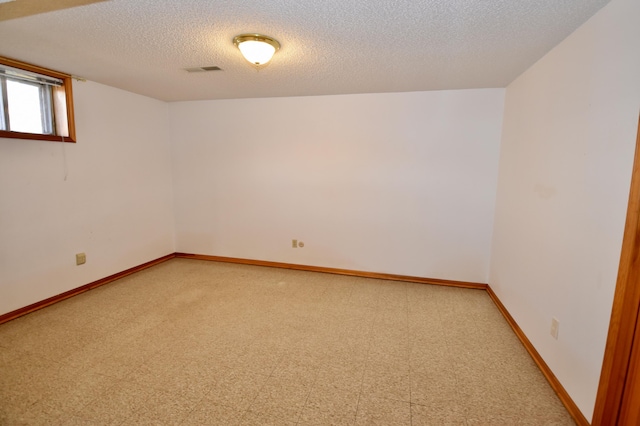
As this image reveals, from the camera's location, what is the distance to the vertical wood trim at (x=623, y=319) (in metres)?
1.27

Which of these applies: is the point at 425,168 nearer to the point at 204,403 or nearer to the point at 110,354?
the point at 204,403

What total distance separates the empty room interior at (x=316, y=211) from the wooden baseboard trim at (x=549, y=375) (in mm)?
16

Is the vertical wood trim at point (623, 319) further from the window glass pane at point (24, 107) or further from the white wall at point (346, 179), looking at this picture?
the window glass pane at point (24, 107)

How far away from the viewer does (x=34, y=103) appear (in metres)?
2.71

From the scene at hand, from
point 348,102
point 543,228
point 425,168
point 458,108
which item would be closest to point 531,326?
point 543,228

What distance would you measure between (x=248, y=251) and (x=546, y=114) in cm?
359

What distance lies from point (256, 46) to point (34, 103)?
2.36m

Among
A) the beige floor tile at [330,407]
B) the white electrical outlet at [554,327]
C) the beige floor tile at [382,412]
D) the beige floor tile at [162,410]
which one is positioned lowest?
the beige floor tile at [162,410]

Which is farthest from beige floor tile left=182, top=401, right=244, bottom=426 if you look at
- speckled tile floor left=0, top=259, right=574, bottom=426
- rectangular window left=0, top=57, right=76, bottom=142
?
rectangular window left=0, top=57, right=76, bottom=142

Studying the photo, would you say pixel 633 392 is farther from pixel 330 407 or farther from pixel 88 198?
pixel 88 198

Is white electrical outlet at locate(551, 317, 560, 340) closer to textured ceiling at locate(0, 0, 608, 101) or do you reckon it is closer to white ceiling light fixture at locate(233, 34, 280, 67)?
textured ceiling at locate(0, 0, 608, 101)

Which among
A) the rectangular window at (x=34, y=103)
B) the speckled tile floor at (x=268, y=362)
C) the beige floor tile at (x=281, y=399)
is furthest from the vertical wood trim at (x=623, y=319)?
the rectangular window at (x=34, y=103)

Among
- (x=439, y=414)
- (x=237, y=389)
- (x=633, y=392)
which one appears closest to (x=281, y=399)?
(x=237, y=389)

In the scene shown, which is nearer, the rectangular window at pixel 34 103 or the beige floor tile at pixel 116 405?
the beige floor tile at pixel 116 405
